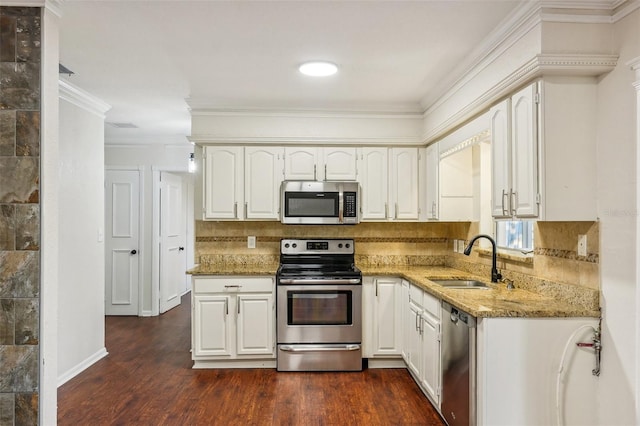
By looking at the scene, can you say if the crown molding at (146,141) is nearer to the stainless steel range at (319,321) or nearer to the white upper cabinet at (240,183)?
the white upper cabinet at (240,183)

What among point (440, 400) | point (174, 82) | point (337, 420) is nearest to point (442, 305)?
point (440, 400)

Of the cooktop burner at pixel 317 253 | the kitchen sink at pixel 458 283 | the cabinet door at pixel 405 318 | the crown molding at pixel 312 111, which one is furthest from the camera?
the cooktop burner at pixel 317 253

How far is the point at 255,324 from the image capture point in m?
3.61

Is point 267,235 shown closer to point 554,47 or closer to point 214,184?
point 214,184

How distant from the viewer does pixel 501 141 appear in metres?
2.38

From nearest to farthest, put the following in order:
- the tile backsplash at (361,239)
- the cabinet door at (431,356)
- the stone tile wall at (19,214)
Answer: the stone tile wall at (19,214)
the cabinet door at (431,356)
the tile backsplash at (361,239)

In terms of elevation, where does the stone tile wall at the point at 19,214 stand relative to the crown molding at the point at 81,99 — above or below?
below

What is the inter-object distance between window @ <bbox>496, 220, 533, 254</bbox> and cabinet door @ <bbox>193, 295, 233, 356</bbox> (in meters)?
2.30

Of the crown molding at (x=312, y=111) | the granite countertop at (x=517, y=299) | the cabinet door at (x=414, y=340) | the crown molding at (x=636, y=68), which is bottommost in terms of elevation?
the cabinet door at (x=414, y=340)

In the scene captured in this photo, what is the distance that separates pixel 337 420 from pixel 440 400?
69cm

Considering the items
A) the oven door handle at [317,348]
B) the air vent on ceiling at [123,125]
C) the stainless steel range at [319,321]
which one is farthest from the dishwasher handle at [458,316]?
the air vent on ceiling at [123,125]

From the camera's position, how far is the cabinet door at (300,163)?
12.8ft

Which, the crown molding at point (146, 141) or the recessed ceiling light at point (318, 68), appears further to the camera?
the crown molding at point (146, 141)

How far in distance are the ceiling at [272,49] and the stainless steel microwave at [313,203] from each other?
74 centimetres
